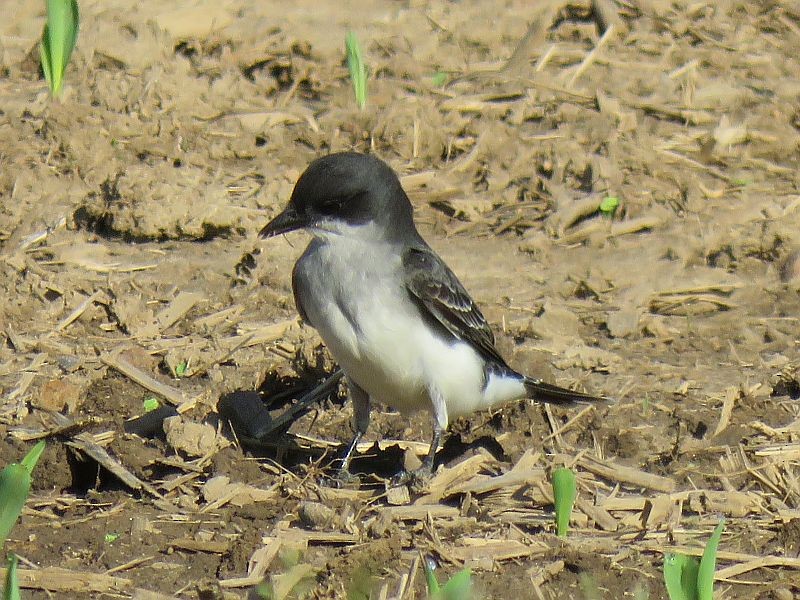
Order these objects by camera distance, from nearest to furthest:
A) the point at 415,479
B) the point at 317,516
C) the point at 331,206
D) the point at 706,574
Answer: the point at 706,574 < the point at 317,516 < the point at 415,479 < the point at 331,206

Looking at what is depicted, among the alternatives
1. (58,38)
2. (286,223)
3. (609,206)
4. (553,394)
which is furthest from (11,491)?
(609,206)

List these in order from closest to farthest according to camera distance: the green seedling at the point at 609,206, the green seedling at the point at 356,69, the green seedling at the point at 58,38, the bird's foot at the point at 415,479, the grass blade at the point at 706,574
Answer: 1. the grass blade at the point at 706,574
2. the bird's foot at the point at 415,479
3. the green seedling at the point at 58,38
4. the green seedling at the point at 609,206
5. the green seedling at the point at 356,69

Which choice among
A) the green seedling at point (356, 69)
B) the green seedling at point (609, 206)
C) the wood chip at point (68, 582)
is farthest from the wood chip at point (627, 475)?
the green seedling at point (356, 69)

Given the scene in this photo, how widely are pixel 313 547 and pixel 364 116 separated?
4916mm

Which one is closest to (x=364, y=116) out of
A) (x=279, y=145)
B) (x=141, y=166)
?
(x=279, y=145)

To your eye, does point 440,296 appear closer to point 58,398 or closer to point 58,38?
point 58,398

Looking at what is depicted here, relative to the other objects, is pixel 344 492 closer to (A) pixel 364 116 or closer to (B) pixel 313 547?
(B) pixel 313 547

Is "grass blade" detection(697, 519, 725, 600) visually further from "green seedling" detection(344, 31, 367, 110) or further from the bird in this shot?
"green seedling" detection(344, 31, 367, 110)

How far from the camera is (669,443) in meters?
7.01

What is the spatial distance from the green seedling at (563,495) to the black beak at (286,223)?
1770mm

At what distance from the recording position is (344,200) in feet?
21.9

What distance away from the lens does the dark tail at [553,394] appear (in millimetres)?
7117

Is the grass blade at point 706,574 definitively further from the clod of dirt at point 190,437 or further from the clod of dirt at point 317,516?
the clod of dirt at point 190,437

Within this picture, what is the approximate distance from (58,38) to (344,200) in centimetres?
344
